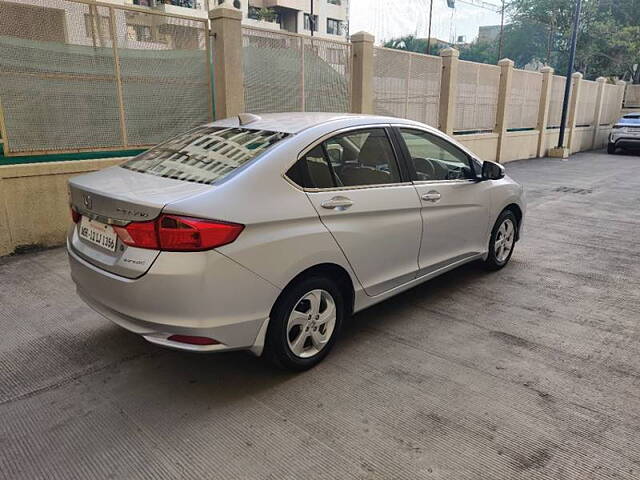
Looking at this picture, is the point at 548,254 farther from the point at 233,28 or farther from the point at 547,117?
the point at 547,117

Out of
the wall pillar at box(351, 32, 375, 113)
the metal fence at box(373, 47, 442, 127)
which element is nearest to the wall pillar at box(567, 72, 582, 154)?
the metal fence at box(373, 47, 442, 127)

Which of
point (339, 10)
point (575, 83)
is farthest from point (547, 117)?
point (339, 10)

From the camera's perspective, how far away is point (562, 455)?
8.16 ft

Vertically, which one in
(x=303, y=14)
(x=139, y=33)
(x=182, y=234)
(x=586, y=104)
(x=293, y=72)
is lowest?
(x=182, y=234)

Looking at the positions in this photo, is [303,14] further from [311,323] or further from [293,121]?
[311,323]

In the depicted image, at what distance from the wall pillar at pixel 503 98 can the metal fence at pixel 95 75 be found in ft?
34.6

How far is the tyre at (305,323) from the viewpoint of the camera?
9.73ft

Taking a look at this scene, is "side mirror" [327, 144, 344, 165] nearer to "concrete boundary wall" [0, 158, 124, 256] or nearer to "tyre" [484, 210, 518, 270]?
"tyre" [484, 210, 518, 270]

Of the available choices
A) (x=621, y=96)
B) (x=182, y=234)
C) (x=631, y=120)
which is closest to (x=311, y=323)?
(x=182, y=234)

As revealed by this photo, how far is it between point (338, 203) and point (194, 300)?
3.70ft

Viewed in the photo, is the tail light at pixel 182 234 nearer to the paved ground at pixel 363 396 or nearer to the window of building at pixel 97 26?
the paved ground at pixel 363 396

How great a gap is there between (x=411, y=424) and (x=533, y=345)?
143 cm

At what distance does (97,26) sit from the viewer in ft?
19.4

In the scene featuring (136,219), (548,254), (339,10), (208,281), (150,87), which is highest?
(339,10)
